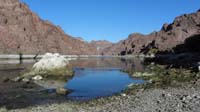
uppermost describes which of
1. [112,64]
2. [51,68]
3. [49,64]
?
[49,64]

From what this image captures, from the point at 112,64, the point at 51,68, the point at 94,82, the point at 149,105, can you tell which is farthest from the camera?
the point at 112,64

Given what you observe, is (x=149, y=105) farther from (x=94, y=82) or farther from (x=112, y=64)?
(x=112, y=64)

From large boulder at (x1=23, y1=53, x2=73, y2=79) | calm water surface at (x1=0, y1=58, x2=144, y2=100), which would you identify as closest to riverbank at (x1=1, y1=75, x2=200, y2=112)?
calm water surface at (x1=0, y1=58, x2=144, y2=100)

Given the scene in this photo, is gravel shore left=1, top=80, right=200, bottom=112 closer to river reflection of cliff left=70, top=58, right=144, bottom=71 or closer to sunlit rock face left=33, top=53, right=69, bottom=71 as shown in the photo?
sunlit rock face left=33, top=53, right=69, bottom=71

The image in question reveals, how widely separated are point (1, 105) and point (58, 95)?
263 inches

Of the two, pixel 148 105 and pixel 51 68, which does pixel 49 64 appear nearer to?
pixel 51 68

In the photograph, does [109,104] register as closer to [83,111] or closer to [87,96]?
[83,111]

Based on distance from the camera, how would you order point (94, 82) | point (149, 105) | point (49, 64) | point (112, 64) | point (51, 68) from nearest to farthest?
point (149, 105) < point (94, 82) < point (51, 68) < point (49, 64) < point (112, 64)

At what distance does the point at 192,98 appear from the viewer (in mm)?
21969

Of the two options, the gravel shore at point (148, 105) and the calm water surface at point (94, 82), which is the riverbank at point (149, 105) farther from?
the calm water surface at point (94, 82)

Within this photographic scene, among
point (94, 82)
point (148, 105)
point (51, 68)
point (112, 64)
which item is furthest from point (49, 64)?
point (112, 64)

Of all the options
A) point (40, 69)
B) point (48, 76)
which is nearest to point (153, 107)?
point (48, 76)

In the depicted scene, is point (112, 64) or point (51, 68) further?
point (112, 64)

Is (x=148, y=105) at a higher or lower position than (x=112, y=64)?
lower
